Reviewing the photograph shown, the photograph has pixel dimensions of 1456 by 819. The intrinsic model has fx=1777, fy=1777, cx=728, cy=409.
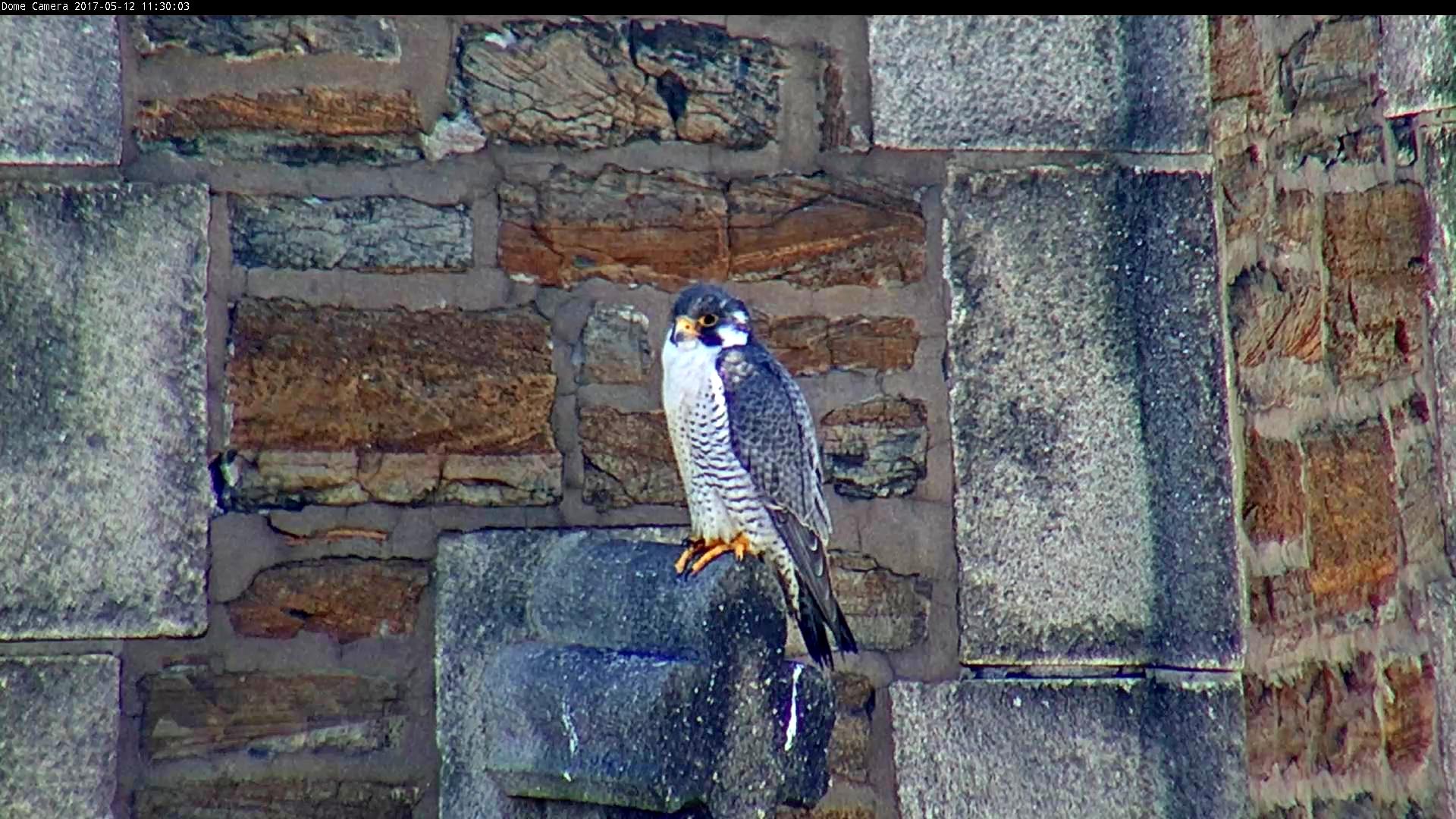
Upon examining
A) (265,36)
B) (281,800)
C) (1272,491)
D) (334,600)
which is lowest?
(281,800)

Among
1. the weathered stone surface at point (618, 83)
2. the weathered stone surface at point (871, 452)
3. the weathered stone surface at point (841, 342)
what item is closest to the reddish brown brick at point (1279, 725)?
the weathered stone surface at point (871, 452)

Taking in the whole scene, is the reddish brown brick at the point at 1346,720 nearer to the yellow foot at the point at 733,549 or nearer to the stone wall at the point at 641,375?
the stone wall at the point at 641,375

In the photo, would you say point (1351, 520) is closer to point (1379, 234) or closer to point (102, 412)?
point (1379, 234)

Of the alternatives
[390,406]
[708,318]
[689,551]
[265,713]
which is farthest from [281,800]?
[708,318]

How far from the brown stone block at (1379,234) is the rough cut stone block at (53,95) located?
207cm

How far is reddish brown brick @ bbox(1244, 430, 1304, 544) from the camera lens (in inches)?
117

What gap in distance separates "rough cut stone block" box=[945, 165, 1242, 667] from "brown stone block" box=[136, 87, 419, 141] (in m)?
0.91

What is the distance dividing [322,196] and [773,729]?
111cm

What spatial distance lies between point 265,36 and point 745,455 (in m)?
1.01

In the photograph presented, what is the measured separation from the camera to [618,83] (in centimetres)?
288

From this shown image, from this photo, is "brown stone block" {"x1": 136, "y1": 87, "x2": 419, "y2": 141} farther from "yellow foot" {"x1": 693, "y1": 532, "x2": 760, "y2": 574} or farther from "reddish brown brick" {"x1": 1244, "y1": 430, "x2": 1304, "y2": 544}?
"reddish brown brick" {"x1": 1244, "y1": 430, "x2": 1304, "y2": 544}

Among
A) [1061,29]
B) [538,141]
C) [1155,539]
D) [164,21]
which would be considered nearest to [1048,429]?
[1155,539]

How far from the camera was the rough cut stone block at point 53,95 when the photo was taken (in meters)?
2.71
